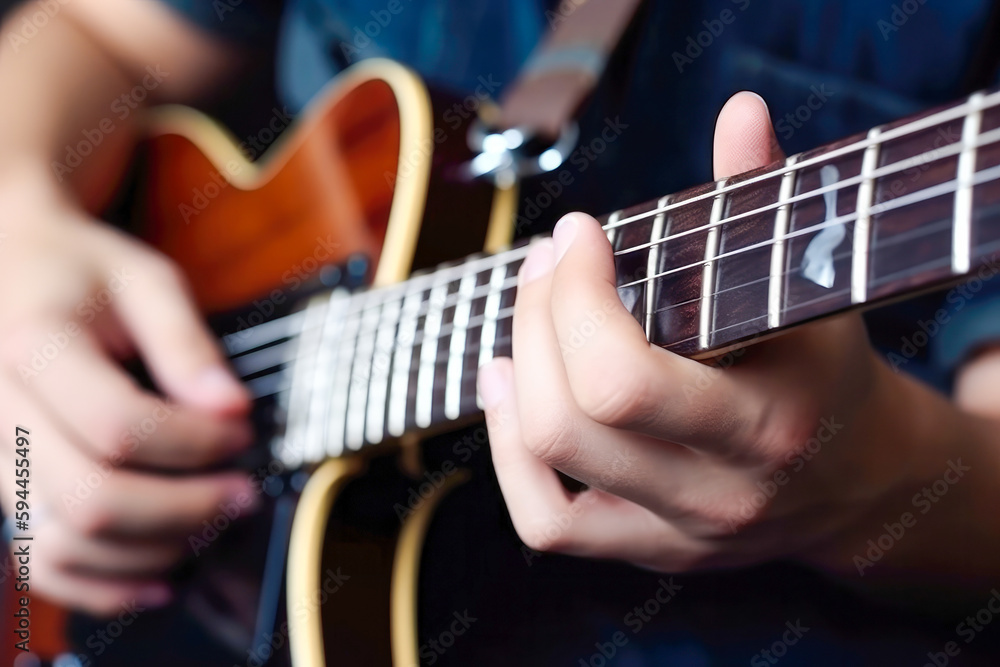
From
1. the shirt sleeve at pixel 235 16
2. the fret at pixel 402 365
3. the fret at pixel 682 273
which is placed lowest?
the fret at pixel 402 365

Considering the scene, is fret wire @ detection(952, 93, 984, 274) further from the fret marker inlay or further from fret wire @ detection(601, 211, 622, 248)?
fret wire @ detection(601, 211, 622, 248)

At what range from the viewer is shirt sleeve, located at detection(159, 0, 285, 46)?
3.40 ft

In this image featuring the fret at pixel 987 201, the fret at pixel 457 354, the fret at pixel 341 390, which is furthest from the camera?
the fret at pixel 341 390

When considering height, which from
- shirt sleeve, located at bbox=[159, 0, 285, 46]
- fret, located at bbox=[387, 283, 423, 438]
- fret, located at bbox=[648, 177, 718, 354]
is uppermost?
shirt sleeve, located at bbox=[159, 0, 285, 46]

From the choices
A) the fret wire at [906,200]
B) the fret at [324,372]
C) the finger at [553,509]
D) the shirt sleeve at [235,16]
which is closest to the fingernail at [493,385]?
the finger at [553,509]

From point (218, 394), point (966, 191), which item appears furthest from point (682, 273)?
point (218, 394)

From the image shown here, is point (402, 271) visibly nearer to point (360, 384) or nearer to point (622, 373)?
point (360, 384)

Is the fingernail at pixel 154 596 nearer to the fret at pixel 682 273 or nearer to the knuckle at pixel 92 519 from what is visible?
the knuckle at pixel 92 519

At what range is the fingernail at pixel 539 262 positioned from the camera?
0.40m

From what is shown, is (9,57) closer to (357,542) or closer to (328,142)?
(328,142)

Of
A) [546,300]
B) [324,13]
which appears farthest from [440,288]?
[324,13]

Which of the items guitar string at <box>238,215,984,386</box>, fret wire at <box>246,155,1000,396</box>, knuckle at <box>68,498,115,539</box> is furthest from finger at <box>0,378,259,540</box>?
fret wire at <box>246,155,1000,396</box>

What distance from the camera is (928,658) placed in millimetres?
537

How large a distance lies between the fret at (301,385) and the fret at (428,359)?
160 mm
